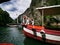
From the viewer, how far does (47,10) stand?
27719mm

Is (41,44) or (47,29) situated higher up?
(47,29)

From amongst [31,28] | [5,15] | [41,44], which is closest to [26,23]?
[31,28]

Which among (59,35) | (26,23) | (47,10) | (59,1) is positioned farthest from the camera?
(59,1)

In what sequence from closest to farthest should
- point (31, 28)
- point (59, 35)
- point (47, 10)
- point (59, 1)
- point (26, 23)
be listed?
point (59, 35) → point (47, 10) → point (31, 28) → point (26, 23) → point (59, 1)

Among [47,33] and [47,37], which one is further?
[47,37]

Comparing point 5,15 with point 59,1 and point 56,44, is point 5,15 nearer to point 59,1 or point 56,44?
point 59,1

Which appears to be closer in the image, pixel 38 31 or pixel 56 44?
pixel 56 44

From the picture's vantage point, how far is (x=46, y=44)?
25.2 m

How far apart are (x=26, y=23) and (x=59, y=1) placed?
24.7 meters

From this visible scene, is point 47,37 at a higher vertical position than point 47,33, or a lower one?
lower

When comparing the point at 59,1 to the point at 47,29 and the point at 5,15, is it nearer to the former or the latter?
the point at 47,29

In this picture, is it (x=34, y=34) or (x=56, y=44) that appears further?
(x=34, y=34)

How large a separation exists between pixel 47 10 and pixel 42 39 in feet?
13.3

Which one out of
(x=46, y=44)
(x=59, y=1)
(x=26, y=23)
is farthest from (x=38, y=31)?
(x=59, y=1)
